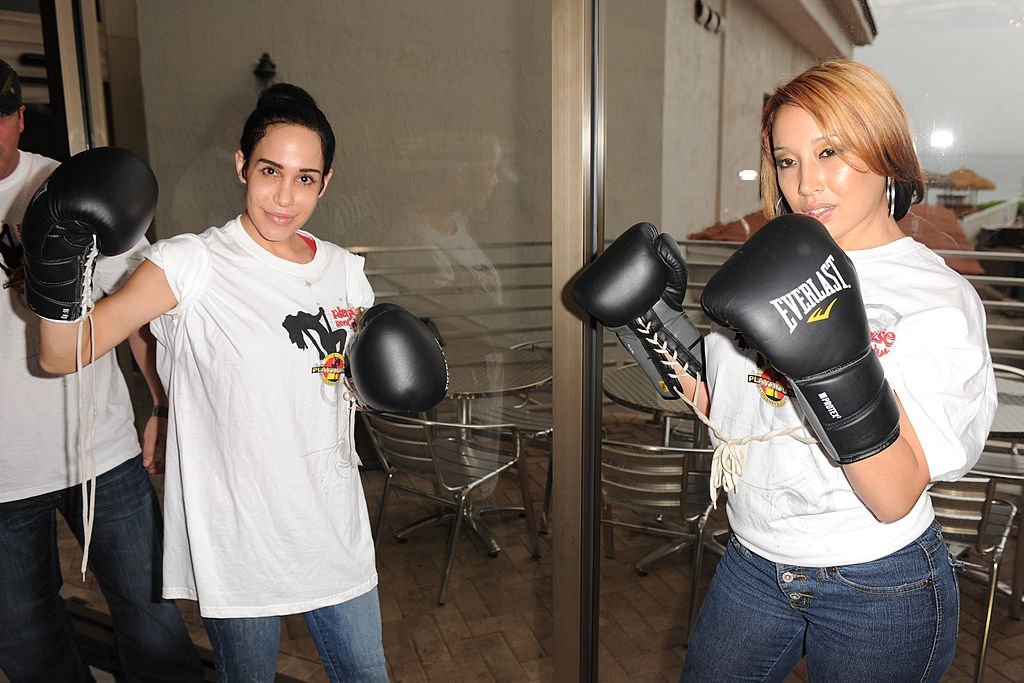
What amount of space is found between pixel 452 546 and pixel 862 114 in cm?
127

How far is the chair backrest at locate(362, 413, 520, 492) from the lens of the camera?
1.79m

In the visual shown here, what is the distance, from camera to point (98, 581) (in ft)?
6.15

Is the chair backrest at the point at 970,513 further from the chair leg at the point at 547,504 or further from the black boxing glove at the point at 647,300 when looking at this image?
the chair leg at the point at 547,504

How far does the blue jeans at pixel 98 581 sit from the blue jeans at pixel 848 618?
4.29ft

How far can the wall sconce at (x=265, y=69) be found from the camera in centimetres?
197

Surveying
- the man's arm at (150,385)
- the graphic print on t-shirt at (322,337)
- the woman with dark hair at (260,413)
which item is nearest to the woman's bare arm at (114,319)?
the woman with dark hair at (260,413)

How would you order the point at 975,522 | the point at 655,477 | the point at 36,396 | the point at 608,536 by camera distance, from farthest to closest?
the point at 36,396 → the point at 608,536 → the point at 655,477 → the point at 975,522

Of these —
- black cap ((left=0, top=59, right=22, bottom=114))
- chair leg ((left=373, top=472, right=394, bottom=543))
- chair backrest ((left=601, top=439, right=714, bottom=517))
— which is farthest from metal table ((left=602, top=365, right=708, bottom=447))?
black cap ((left=0, top=59, right=22, bottom=114))

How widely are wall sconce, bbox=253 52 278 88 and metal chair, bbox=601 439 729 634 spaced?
1169 mm

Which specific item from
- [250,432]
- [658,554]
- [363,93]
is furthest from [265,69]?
[658,554]

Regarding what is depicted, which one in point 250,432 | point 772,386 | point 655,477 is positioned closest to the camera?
point 772,386

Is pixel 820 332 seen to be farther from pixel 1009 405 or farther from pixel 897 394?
pixel 1009 405

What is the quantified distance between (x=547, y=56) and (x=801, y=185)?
655 mm

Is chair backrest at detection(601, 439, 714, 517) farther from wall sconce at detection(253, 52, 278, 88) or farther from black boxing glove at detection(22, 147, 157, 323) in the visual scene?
wall sconce at detection(253, 52, 278, 88)
